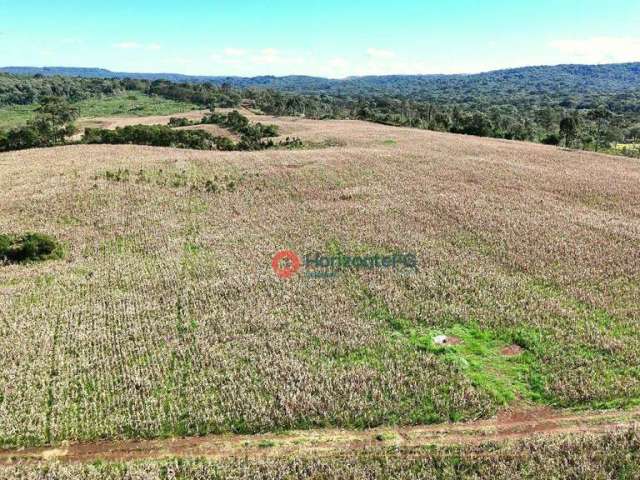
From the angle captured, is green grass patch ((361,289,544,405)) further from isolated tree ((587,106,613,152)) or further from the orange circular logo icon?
isolated tree ((587,106,613,152))

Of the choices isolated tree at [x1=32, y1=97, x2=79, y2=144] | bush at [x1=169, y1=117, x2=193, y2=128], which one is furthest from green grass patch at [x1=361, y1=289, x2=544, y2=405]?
bush at [x1=169, y1=117, x2=193, y2=128]

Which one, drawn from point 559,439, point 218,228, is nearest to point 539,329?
point 559,439

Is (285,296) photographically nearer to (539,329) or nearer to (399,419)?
(399,419)

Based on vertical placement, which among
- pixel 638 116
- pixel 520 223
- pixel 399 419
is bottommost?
pixel 399 419

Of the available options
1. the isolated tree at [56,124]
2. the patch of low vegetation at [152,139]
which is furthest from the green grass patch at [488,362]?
the isolated tree at [56,124]

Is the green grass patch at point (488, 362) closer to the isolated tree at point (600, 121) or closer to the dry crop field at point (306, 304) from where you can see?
the dry crop field at point (306, 304)
